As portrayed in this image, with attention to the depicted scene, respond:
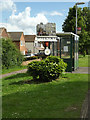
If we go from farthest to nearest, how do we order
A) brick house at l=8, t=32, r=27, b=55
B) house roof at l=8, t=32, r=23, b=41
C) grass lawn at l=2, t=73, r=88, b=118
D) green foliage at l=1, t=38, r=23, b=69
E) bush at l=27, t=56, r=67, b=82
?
house roof at l=8, t=32, r=23, b=41 → brick house at l=8, t=32, r=27, b=55 → green foliage at l=1, t=38, r=23, b=69 → bush at l=27, t=56, r=67, b=82 → grass lawn at l=2, t=73, r=88, b=118

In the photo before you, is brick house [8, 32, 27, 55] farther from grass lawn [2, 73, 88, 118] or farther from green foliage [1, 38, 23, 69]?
grass lawn [2, 73, 88, 118]

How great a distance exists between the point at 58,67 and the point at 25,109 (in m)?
4.50

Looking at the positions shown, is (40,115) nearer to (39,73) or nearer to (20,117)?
(20,117)

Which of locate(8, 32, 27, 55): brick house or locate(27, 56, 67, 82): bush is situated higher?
locate(8, 32, 27, 55): brick house

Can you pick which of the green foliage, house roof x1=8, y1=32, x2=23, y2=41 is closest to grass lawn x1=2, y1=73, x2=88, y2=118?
the green foliage

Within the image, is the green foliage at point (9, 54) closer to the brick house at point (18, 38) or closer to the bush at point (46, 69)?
the bush at point (46, 69)

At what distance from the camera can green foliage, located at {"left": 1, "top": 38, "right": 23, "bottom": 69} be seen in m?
16.8

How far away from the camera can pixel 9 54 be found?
16969 millimetres

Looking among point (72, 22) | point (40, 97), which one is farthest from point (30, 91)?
point (72, 22)

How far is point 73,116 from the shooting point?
15.2 feet

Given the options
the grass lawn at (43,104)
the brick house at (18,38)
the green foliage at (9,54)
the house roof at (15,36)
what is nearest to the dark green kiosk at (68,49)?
the green foliage at (9,54)

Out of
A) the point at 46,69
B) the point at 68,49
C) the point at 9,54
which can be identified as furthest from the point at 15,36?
the point at 46,69

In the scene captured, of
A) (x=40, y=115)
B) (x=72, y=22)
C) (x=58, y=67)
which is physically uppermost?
(x=72, y=22)

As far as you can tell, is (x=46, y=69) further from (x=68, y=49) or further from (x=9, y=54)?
(x=9, y=54)
